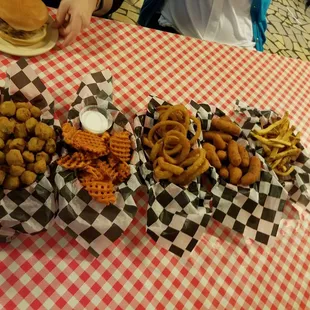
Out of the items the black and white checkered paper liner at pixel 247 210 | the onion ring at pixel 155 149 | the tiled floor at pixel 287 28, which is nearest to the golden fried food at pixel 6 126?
the onion ring at pixel 155 149

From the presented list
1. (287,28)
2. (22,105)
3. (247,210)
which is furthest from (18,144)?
(287,28)

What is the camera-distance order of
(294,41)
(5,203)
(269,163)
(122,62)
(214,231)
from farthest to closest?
1. (294,41)
2. (122,62)
3. (269,163)
4. (214,231)
5. (5,203)

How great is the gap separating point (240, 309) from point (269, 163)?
1.68 feet

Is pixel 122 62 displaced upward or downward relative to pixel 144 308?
→ upward

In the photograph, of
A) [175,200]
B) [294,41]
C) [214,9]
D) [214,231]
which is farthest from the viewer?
[294,41]

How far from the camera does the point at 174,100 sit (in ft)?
4.70

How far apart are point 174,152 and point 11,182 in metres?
0.48

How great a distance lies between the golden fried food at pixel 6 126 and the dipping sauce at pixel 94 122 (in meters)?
0.21

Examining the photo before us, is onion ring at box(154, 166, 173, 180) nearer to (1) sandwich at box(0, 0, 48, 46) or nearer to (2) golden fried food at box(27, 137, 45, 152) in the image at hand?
(2) golden fried food at box(27, 137, 45, 152)

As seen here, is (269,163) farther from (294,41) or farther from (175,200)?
(294,41)

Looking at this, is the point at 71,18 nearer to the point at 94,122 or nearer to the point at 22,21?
the point at 22,21

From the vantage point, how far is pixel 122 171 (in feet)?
3.36

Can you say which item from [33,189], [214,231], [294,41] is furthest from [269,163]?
[294,41]

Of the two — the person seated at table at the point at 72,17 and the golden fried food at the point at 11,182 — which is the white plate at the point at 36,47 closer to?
the person seated at table at the point at 72,17
